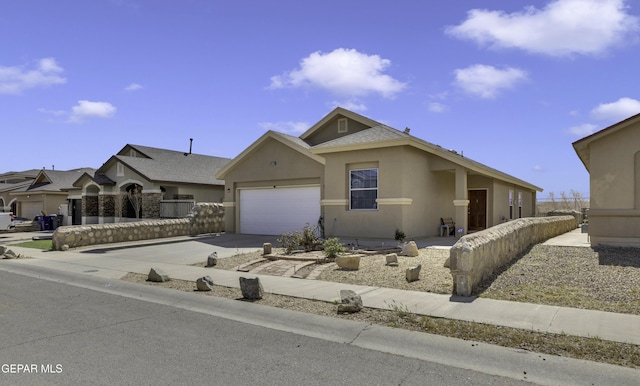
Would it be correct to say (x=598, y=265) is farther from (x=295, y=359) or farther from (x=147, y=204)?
(x=147, y=204)

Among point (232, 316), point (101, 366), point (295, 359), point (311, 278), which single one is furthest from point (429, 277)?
point (101, 366)

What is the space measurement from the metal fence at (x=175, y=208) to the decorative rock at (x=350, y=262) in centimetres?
1925

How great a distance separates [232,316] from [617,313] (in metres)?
6.11

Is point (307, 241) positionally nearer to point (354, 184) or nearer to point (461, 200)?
point (354, 184)

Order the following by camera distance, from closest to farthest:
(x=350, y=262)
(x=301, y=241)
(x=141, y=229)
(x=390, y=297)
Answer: (x=390, y=297), (x=350, y=262), (x=301, y=241), (x=141, y=229)

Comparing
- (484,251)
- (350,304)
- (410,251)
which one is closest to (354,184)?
(410,251)

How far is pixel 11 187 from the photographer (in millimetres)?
43750

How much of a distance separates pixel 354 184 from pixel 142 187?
1712cm

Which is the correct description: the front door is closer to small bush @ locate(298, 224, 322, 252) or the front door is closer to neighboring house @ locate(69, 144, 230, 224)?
small bush @ locate(298, 224, 322, 252)

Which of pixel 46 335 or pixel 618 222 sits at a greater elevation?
pixel 618 222

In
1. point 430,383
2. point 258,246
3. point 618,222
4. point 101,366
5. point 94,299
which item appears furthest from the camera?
point 258,246

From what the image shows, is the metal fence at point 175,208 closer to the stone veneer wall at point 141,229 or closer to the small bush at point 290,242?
the stone veneer wall at point 141,229

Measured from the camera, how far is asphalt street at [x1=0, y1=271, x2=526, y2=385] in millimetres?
4609

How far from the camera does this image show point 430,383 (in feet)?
14.8
